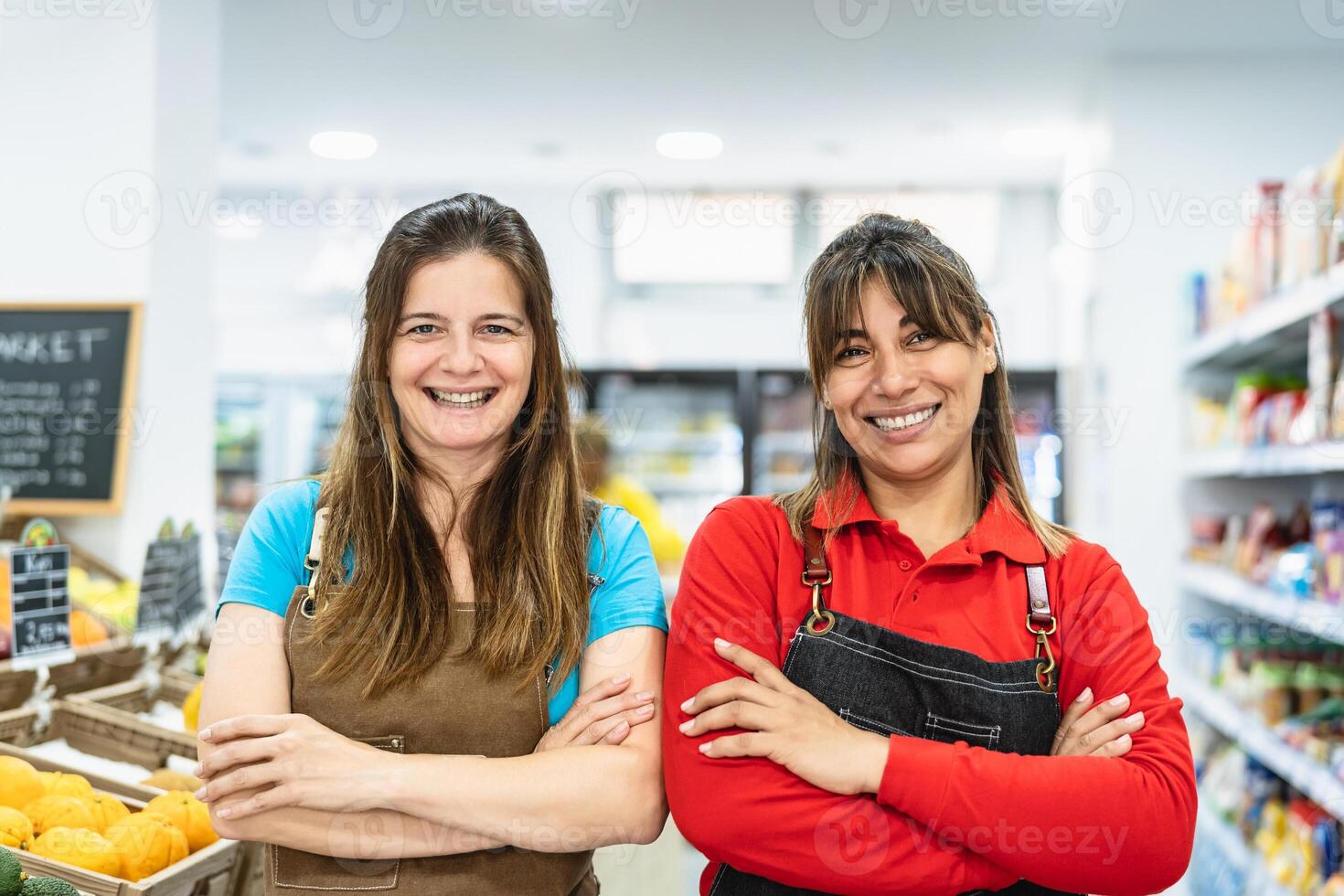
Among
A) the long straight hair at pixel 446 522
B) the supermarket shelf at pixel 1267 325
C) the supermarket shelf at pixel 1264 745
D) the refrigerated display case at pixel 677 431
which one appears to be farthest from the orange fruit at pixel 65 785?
the refrigerated display case at pixel 677 431

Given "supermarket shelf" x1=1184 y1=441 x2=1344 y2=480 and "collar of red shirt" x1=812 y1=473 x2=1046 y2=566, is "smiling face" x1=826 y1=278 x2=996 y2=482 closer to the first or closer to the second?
"collar of red shirt" x1=812 y1=473 x2=1046 y2=566

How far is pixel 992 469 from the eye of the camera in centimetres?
172

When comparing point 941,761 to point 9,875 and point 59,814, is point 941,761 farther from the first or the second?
point 59,814

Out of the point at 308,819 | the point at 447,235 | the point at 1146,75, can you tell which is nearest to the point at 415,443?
the point at 447,235

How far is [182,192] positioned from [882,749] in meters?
2.73

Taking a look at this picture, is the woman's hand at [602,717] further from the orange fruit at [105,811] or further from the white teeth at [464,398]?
the orange fruit at [105,811]

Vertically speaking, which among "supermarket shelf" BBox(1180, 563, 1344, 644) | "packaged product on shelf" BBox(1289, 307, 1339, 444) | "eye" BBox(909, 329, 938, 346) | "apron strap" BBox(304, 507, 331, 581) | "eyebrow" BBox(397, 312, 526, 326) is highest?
"packaged product on shelf" BBox(1289, 307, 1339, 444)

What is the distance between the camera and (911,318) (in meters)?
1.53

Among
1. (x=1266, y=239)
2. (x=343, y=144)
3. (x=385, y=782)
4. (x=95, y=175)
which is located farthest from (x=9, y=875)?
(x=343, y=144)

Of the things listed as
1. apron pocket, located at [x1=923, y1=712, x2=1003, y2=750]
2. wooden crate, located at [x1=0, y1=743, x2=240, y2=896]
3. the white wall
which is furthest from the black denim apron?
the white wall

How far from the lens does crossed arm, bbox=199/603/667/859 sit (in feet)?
4.57

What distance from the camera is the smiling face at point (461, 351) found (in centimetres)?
157

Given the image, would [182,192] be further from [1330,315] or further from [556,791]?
[1330,315]

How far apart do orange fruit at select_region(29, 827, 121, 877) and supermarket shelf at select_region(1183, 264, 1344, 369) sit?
8.85 ft
